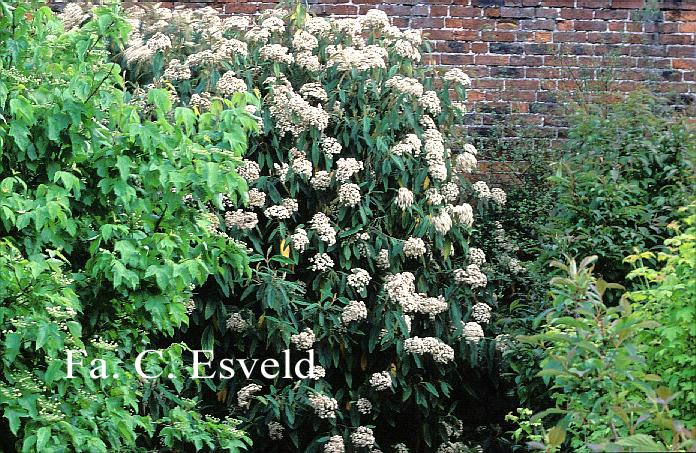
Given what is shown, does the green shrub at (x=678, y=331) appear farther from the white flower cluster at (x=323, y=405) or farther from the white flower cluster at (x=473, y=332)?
the white flower cluster at (x=323, y=405)

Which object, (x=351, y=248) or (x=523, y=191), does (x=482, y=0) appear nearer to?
(x=523, y=191)

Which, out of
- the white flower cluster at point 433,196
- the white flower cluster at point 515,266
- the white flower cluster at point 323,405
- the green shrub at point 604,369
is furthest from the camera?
the white flower cluster at point 515,266

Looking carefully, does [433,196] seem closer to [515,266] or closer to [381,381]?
[515,266]

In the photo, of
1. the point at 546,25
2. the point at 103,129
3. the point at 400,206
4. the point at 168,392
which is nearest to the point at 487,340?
the point at 400,206

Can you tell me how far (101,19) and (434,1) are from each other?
355 cm

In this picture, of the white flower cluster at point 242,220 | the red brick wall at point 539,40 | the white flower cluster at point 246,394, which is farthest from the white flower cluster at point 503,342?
the red brick wall at point 539,40

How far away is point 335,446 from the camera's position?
16.9 feet

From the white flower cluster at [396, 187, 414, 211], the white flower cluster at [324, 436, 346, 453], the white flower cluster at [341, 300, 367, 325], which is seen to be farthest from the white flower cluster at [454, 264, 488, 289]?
the white flower cluster at [324, 436, 346, 453]

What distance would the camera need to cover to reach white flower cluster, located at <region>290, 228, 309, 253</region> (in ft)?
17.0

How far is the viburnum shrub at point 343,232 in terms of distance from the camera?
526 centimetres

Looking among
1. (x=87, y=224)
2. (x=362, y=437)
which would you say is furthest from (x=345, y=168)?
(x=87, y=224)

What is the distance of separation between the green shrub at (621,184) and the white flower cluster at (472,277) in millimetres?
512

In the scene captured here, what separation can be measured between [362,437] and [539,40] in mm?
3234

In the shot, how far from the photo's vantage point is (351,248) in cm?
540
